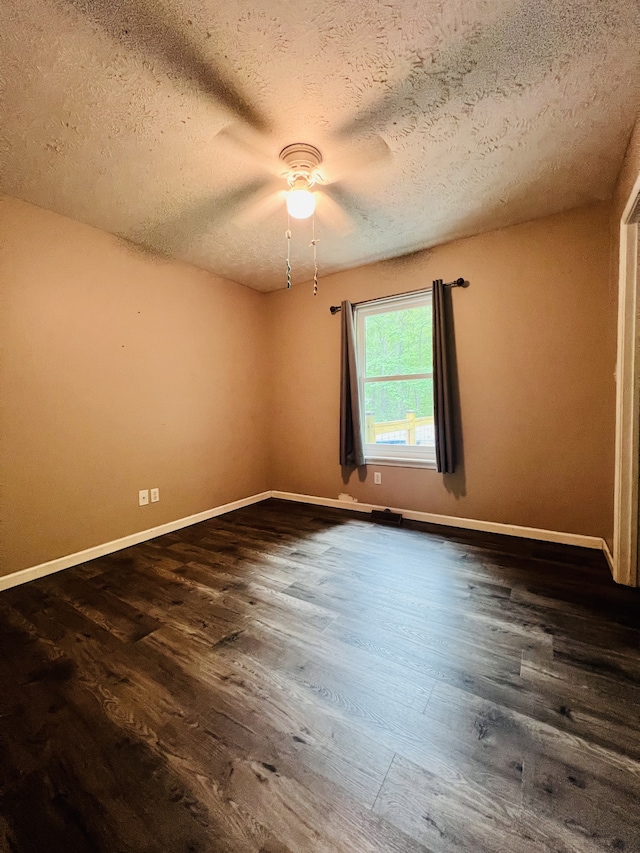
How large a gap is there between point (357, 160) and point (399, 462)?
2409 millimetres

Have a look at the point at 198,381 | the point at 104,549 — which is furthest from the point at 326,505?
the point at 104,549

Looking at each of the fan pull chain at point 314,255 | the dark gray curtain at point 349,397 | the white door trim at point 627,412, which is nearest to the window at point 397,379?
the dark gray curtain at point 349,397

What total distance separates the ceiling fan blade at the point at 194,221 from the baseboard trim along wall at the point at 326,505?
2421mm

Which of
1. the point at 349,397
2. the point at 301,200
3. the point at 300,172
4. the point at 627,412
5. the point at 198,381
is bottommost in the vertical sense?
the point at 627,412

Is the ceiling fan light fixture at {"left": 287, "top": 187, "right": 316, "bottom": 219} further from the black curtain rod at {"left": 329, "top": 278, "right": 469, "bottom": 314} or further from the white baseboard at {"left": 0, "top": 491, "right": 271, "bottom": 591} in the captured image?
the white baseboard at {"left": 0, "top": 491, "right": 271, "bottom": 591}

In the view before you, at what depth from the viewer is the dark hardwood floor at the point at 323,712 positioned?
869 mm

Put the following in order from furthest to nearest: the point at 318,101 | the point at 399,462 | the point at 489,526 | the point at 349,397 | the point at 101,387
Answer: the point at 349,397 → the point at 399,462 → the point at 489,526 → the point at 101,387 → the point at 318,101

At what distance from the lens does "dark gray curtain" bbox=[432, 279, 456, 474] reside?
2.89m

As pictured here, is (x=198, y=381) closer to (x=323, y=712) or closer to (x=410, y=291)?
(x=410, y=291)

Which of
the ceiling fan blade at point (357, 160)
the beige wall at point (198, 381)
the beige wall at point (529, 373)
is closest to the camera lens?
the ceiling fan blade at point (357, 160)

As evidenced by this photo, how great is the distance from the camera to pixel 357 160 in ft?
6.21

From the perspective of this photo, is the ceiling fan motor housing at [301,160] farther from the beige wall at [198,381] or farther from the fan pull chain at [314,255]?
the beige wall at [198,381]

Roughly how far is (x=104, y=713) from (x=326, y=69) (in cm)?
263

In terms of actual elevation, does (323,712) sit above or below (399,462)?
below
